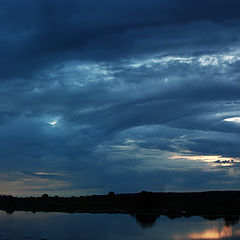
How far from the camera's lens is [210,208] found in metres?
80.2

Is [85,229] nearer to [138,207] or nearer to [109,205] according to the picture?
[138,207]

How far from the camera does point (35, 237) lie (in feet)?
148

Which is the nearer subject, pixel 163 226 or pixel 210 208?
pixel 163 226

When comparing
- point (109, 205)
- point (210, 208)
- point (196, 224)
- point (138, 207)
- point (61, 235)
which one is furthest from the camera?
point (109, 205)

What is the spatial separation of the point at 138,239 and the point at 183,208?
42477mm

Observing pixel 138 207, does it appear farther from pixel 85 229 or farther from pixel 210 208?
pixel 85 229

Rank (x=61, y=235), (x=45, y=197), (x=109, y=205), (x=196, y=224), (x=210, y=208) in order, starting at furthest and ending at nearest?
1. (x=45, y=197)
2. (x=109, y=205)
3. (x=210, y=208)
4. (x=196, y=224)
5. (x=61, y=235)

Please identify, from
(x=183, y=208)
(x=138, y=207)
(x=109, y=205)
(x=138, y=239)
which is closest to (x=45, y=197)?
(x=109, y=205)

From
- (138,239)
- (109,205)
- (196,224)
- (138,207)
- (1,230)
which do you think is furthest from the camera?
(109,205)

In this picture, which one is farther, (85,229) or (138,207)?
(138,207)

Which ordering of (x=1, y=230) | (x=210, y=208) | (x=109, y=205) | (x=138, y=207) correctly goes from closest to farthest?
(x=1, y=230), (x=210, y=208), (x=138, y=207), (x=109, y=205)

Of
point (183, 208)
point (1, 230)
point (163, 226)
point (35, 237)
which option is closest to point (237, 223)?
point (163, 226)

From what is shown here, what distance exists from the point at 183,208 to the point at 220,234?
3810 centimetres

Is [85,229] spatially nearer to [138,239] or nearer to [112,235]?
[112,235]
